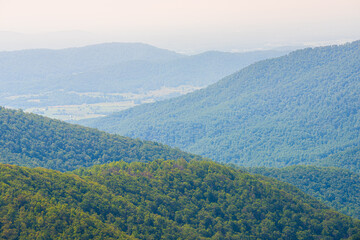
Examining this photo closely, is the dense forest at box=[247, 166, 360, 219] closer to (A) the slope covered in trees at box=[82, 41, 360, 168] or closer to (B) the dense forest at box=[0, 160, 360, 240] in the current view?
(B) the dense forest at box=[0, 160, 360, 240]

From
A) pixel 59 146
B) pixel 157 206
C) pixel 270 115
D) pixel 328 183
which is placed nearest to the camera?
pixel 157 206

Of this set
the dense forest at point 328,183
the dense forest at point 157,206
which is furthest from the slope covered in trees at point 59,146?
the dense forest at point 328,183

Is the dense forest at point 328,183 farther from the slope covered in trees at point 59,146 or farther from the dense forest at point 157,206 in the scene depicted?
the slope covered in trees at point 59,146

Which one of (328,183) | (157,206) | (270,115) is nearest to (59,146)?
(157,206)

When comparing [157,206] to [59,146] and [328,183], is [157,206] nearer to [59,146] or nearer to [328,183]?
[59,146]

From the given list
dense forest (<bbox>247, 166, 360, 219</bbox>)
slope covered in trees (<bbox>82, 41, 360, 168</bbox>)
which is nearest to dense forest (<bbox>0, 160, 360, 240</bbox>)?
dense forest (<bbox>247, 166, 360, 219</bbox>)

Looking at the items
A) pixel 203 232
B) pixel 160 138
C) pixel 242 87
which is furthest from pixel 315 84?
pixel 203 232

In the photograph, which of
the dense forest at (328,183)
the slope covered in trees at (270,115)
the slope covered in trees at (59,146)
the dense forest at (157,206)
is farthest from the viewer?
the slope covered in trees at (270,115)
